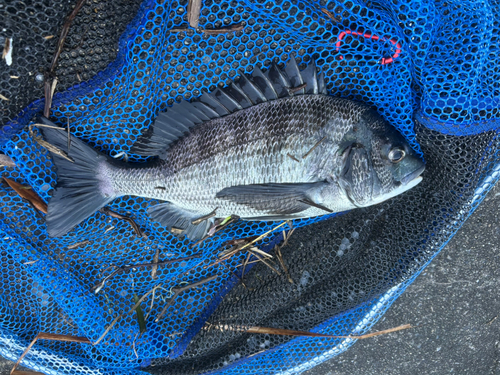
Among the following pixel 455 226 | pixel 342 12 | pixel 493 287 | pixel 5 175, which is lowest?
pixel 493 287

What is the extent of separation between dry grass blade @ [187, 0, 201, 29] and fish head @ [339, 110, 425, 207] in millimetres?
937

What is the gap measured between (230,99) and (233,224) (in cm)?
75

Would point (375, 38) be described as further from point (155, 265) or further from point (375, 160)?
point (155, 265)

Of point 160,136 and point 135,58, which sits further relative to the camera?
point 160,136

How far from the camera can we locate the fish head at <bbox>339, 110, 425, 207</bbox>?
1768mm

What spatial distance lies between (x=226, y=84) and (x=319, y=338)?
1528 millimetres

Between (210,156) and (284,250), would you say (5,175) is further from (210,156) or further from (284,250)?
(284,250)

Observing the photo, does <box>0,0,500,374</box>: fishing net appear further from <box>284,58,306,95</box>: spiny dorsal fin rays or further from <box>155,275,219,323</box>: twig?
<box>284,58,306,95</box>: spiny dorsal fin rays

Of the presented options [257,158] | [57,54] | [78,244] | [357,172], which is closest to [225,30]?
[257,158]

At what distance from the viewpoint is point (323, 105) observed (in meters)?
1.79

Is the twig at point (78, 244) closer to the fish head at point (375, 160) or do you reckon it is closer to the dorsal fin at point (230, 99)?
the dorsal fin at point (230, 99)

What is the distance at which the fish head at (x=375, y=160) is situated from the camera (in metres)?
1.77

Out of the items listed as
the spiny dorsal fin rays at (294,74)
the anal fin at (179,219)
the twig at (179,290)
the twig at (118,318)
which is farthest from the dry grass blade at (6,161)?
the spiny dorsal fin rays at (294,74)

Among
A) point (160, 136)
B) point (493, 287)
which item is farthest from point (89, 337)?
point (493, 287)
